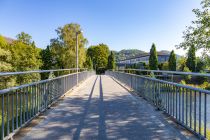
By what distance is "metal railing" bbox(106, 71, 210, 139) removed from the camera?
4.60 meters

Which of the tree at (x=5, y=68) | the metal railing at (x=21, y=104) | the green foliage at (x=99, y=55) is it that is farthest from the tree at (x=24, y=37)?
the metal railing at (x=21, y=104)

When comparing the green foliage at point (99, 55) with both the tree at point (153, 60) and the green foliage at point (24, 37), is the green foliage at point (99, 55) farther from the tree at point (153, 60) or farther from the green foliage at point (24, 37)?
the green foliage at point (24, 37)

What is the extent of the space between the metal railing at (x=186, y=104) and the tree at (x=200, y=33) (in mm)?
13813

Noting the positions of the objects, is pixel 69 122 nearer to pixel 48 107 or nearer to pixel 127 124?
pixel 127 124

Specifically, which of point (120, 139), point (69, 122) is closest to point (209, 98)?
point (120, 139)

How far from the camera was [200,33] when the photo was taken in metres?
20.2

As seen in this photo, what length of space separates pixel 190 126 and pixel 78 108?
385 centimetres

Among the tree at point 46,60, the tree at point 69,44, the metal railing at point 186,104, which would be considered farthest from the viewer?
the tree at point 46,60

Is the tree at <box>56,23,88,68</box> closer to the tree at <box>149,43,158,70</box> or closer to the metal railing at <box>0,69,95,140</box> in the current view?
the tree at <box>149,43,158,70</box>

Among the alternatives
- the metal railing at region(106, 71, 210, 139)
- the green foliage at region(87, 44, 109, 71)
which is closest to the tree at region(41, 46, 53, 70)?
the green foliage at region(87, 44, 109, 71)

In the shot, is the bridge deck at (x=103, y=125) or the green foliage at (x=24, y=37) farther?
the green foliage at (x=24, y=37)

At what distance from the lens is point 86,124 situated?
19.0 feet

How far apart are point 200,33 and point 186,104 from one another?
54.2 ft

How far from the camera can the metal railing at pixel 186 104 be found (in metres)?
4.60
